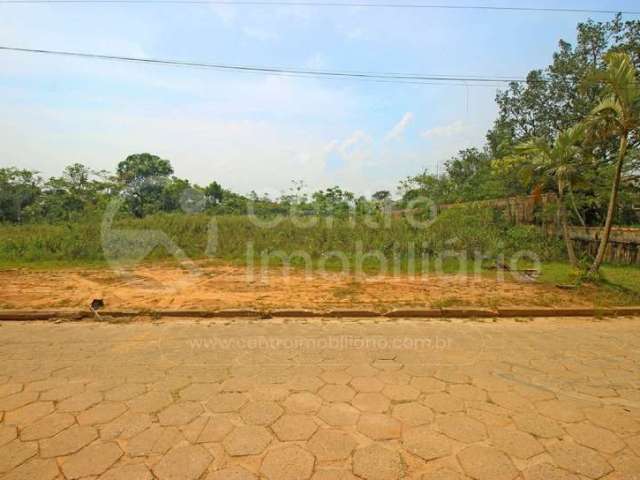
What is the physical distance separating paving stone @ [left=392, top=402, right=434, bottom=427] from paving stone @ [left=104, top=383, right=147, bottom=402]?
2024 millimetres

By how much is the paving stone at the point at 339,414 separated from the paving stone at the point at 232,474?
2.18ft

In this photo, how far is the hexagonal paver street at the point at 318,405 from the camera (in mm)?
1969

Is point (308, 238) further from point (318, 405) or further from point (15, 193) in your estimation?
point (15, 193)

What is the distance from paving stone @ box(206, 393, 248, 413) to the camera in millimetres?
2535

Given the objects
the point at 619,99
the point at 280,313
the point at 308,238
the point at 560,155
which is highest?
the point at 619,99

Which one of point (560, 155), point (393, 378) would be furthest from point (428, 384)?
point (560, 155)

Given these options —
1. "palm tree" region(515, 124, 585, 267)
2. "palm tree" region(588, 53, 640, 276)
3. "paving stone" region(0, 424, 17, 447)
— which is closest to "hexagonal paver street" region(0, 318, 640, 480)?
"paving stone" region(0, 424, 17, 447)

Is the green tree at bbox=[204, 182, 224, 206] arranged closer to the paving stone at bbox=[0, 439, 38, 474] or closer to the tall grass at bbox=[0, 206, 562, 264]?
the tall grass at bbox=[0, 206, 562, 264]

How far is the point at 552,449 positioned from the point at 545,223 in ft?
38.7

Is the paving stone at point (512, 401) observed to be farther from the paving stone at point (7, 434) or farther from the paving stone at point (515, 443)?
the paving stone at point (7, 434)

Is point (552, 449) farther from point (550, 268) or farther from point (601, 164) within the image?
point (601, 164)

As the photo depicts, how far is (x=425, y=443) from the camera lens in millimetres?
2156

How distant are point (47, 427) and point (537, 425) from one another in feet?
10.9

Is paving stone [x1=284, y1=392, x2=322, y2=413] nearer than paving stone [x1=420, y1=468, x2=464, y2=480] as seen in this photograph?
No
